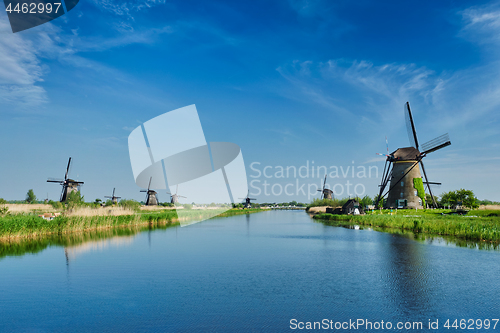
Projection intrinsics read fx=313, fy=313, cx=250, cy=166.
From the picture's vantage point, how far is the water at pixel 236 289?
8.15 m

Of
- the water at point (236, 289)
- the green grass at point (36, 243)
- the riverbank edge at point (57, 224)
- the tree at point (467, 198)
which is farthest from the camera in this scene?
the tree at point (467, 198)

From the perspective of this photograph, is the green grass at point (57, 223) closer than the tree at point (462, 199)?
Yes

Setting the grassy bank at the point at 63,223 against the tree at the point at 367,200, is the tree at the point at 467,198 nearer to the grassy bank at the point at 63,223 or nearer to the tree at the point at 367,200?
the tree at the point at 367,200

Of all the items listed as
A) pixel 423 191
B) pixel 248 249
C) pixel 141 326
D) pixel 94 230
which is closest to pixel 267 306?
pixel 141 326

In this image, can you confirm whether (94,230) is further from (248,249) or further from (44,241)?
(248,249)

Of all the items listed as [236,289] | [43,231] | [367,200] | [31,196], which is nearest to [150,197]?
[31,196]

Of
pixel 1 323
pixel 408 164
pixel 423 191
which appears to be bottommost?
pixel 1 323

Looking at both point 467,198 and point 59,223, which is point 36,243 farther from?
point 467,198

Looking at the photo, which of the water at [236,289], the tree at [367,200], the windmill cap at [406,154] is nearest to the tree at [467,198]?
the windmill cap at [406,154]

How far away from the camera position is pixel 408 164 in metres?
44.1

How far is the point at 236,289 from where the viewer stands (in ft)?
34.9

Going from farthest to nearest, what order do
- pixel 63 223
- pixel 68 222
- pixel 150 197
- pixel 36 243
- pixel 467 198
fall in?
pixel 150 197
pixel 467 198
pixel 68 222
pixel 63 223
pixel 36 243

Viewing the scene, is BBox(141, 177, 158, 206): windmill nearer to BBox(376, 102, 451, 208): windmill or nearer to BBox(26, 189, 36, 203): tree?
BBox(26, 189, 36, 203): tree

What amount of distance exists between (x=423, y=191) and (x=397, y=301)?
38.9 m
